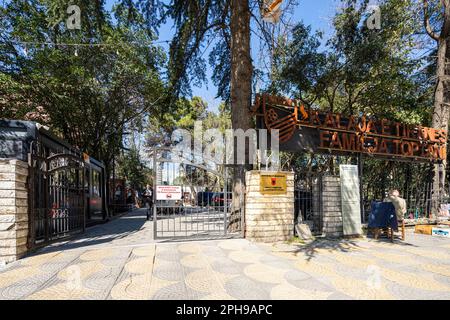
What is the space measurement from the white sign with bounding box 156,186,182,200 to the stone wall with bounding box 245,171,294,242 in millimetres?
1893

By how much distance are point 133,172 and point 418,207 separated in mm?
31883

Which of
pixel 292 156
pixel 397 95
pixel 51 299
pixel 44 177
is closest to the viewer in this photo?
pixel 51 299

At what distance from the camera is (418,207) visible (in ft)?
40.5

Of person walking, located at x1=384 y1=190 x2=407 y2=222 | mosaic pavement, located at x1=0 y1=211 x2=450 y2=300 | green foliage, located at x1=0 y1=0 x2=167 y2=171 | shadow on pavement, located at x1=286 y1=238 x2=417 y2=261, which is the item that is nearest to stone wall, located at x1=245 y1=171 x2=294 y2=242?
mosaic pavement, located at x1=0 y1=211 x2=450 y2=300

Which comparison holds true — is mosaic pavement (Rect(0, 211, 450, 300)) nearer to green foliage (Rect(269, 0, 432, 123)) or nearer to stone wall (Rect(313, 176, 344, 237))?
stone wall (Rect(313, 176, 344, 237))

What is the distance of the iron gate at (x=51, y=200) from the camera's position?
633 centimetres

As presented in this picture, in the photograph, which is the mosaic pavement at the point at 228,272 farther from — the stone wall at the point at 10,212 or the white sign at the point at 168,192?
the white sign at the point at 168,192

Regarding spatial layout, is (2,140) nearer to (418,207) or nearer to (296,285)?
(296,285)

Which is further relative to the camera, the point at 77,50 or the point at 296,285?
the point at 77,50

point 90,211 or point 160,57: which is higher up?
point 160,57

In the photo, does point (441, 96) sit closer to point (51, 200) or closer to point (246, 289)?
point (246, 289)

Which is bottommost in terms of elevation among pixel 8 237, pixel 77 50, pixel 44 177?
pixel 8 237

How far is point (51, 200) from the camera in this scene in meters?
7.19

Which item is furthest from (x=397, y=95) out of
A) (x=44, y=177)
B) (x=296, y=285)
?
(x=44, y=177)
